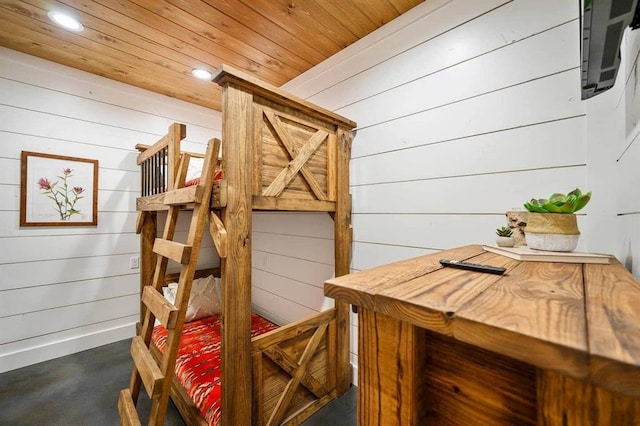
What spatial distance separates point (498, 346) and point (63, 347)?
3.29 metres

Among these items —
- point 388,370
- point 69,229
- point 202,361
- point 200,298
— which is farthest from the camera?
point 200,298

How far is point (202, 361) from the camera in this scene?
1.79 metres

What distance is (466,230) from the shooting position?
140cm

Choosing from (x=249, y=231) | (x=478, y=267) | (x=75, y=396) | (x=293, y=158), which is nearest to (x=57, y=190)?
(x=75, y=396)

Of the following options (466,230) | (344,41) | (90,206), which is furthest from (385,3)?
(90,206)

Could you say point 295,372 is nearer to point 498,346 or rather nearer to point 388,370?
point 388,370

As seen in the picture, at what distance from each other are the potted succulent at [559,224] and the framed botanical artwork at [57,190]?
324 centimetres

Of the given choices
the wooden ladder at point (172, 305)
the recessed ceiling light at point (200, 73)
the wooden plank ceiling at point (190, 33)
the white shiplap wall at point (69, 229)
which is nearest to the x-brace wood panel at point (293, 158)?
the wooden ladder at point (172, 305)

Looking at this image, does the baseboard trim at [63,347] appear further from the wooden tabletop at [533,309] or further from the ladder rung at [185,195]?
the wooden tabletop at [533,309]

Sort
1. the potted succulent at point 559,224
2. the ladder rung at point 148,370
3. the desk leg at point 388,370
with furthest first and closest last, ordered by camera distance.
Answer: the ladder rung at point 148,370, the potted succulent at point 559,224, the desk leg at point 388,370

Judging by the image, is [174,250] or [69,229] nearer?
[174,250]

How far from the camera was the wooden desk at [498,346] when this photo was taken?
0.30 metres

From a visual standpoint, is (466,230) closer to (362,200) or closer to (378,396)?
(362,200)

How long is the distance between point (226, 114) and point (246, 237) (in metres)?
0.62
